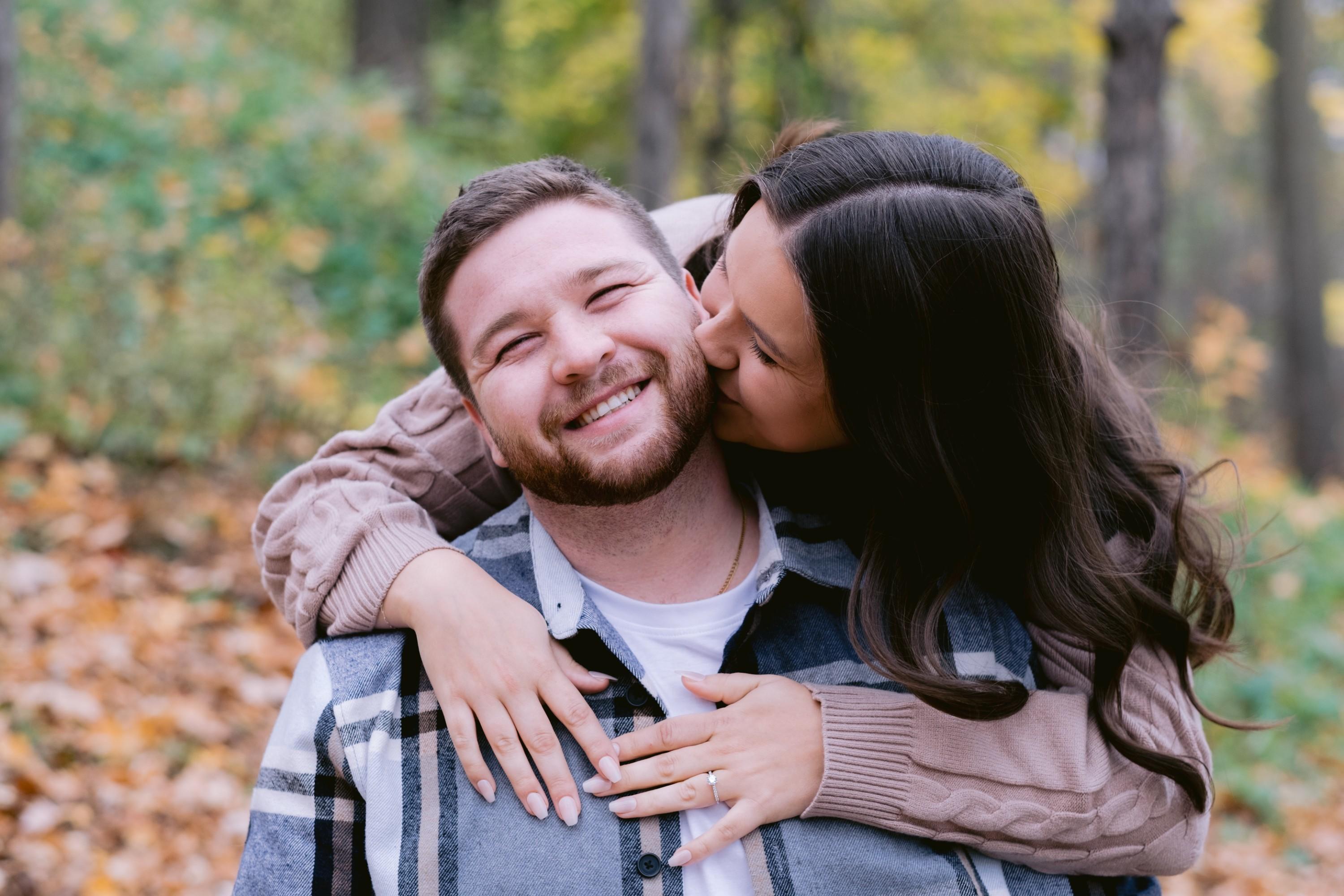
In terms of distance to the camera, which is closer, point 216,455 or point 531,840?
point 531,840

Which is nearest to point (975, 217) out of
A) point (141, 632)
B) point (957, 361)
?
point (957, 361)

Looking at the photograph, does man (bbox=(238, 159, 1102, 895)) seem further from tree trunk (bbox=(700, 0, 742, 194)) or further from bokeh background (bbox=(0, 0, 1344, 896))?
tree trunk (bbox=(700, 0, 742, 194))

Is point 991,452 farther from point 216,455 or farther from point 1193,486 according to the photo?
point 216,455

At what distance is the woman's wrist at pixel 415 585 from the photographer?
78.2 inches

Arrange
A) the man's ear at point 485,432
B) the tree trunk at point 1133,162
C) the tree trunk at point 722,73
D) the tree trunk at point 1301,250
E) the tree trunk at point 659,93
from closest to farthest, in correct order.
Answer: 1. the man's ear at point 485,432
2. the tree trunk at point 1133,162
3. the tree trunk at point 659,93
4. the tree trunk at point 722,73
5. the tree trunk at point 1301,250

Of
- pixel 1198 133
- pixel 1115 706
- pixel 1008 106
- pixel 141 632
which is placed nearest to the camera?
pixel 1115 706

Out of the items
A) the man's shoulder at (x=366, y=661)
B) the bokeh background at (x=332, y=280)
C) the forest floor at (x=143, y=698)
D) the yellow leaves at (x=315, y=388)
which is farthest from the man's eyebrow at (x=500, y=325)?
the yellow leaves at (x=315, y=388)

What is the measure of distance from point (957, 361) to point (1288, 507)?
7.97 metres

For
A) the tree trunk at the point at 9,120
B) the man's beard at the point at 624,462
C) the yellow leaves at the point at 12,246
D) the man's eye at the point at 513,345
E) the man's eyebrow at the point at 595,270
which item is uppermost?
the tree trunk at the point at 9,120

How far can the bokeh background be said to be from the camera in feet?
12.5

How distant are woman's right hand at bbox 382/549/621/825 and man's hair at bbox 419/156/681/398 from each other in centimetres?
50

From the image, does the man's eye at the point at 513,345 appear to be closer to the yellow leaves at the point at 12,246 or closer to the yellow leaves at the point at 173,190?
the yellow leaves at the point at 12,246

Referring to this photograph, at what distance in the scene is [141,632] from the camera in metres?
4.22

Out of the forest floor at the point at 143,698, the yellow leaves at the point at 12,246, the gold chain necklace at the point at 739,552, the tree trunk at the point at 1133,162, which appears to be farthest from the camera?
the tree trunk at the point at 1133,162
